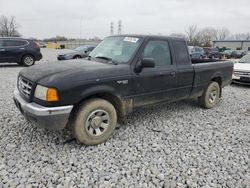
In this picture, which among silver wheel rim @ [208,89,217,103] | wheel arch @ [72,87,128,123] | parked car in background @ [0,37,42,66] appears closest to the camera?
wheel arch @ [72,87,128,123]

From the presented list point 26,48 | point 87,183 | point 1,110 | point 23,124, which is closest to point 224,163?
point 87,183

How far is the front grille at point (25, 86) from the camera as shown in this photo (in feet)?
11.0

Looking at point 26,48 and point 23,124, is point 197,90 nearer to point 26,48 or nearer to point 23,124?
point 23,124

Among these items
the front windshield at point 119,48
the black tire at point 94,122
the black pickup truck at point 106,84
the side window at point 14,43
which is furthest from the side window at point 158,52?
the side window at point 14,43

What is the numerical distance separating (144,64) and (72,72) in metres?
1.23

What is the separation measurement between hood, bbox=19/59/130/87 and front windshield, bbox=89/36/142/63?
0.95 feet

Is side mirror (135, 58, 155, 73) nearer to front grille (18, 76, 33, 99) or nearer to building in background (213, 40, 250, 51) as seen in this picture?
front grille (18, 76, 33, 99)

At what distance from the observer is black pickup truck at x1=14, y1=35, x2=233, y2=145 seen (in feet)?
10.2

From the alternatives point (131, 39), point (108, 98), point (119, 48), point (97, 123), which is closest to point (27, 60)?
point (119, 48)

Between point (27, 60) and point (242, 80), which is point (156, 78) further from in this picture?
point (27, 60)

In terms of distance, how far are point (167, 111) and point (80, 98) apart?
278 cm

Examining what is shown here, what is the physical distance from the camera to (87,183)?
2.70m

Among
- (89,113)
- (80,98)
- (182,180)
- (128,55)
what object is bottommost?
(182,180)

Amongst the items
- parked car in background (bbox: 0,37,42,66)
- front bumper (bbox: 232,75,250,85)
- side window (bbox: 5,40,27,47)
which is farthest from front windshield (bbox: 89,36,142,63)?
side window (bbox: 5,40,27,47)
